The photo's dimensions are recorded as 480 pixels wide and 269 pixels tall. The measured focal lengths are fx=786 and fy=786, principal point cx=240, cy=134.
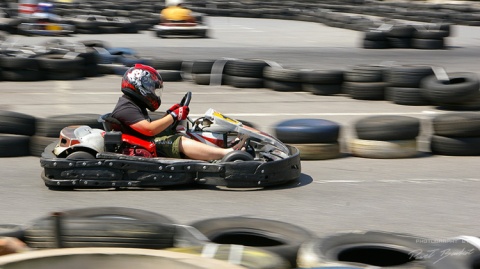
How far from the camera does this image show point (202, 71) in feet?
44.7

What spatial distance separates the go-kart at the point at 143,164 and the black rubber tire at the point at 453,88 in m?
4.50

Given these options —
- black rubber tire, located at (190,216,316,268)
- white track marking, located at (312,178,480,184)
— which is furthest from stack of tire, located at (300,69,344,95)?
black rubber tire, located at (190,216,316,268)

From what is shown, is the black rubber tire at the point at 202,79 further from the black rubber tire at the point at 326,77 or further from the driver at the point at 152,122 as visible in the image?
the driver at the point at 152,122

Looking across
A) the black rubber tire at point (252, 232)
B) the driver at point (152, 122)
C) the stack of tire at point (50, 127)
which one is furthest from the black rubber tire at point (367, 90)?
the black rubber tire at point (252, 232)

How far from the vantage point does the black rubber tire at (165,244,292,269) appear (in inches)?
169

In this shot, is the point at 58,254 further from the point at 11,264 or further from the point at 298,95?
the point at 298,95

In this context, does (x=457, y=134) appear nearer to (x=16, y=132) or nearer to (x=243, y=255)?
(x=16, y=132)

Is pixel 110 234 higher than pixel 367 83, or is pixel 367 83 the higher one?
pixel 110 234

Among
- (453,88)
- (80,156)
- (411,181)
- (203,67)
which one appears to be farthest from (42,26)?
(411,181)

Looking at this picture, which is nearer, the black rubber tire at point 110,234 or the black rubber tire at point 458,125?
the black rubber tire at point 110,234

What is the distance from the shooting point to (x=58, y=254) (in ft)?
10.8

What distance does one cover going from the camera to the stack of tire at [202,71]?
1355 centimetres

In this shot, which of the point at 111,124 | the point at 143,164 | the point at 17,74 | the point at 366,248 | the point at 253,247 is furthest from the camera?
the point at 17,74

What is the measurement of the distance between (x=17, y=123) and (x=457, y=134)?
4702 mm
